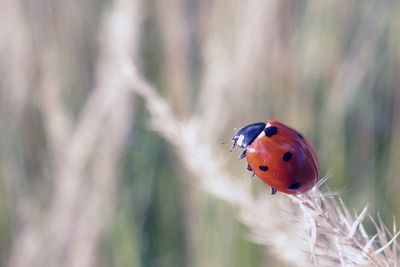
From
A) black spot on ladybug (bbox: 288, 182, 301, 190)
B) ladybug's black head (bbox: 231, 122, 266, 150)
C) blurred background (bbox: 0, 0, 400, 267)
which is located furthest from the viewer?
blurred background (bbox: 0, 0, 400, 267)

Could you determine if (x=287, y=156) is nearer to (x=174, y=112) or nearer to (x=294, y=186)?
(x=294, y=186)

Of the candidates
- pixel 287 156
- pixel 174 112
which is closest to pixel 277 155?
pixel 287 156

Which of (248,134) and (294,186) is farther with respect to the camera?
(248,134)

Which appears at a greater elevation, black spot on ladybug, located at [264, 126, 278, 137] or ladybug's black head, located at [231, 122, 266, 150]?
ladybug's black head, located at [231, 122, 266, 150]

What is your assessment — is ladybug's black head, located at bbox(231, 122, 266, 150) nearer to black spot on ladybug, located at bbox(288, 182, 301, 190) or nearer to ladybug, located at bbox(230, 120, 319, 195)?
ladybug, located at bbox(230, 120, 319, 195)

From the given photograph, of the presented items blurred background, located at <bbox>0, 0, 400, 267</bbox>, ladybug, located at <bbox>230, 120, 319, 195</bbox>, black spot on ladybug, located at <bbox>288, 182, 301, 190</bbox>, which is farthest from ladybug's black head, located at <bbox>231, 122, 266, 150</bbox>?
blurred background, located at <bbox>0, 0, 400, 267</bbox>

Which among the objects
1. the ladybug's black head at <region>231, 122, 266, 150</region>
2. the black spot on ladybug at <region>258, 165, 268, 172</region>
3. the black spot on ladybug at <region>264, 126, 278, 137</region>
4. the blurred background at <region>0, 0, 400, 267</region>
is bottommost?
the black spot on ladybug at <region>258, 165, 268, 172</region>
